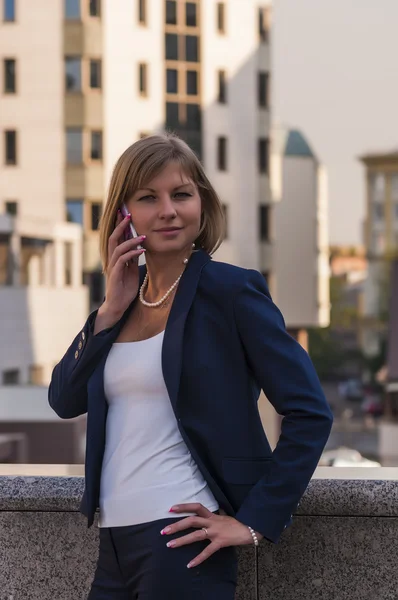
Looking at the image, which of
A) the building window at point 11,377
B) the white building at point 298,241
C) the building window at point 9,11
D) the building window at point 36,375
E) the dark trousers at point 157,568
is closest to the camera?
the dark trousers at point 157,568

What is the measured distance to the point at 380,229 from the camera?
97.8 metres

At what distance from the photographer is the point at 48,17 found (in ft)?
183

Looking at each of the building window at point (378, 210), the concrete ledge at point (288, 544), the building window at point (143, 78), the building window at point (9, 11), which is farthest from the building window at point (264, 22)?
the concrete ledge at point (288, 544)

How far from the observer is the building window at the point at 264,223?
60562 mm

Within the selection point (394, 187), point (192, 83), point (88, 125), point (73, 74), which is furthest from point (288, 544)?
point (394, 187)

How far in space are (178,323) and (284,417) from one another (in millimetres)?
308

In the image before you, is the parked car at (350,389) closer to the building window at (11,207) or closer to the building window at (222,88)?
the building window at (222,88)

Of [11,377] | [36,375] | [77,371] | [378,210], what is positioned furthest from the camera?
[378,210]

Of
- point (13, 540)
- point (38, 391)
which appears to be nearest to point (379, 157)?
point (38, 391)

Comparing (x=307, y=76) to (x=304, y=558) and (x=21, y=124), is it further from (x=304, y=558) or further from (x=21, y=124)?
(x=304, y=558)

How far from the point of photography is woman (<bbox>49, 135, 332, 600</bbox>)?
8.80 ft

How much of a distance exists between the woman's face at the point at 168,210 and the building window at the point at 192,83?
188 feet

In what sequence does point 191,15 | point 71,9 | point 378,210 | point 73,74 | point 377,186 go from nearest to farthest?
point 73,74
point 71,9
point 191,15
point 378,210
point 377,186

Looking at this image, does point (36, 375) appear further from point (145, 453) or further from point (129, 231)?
point (145, 453)
